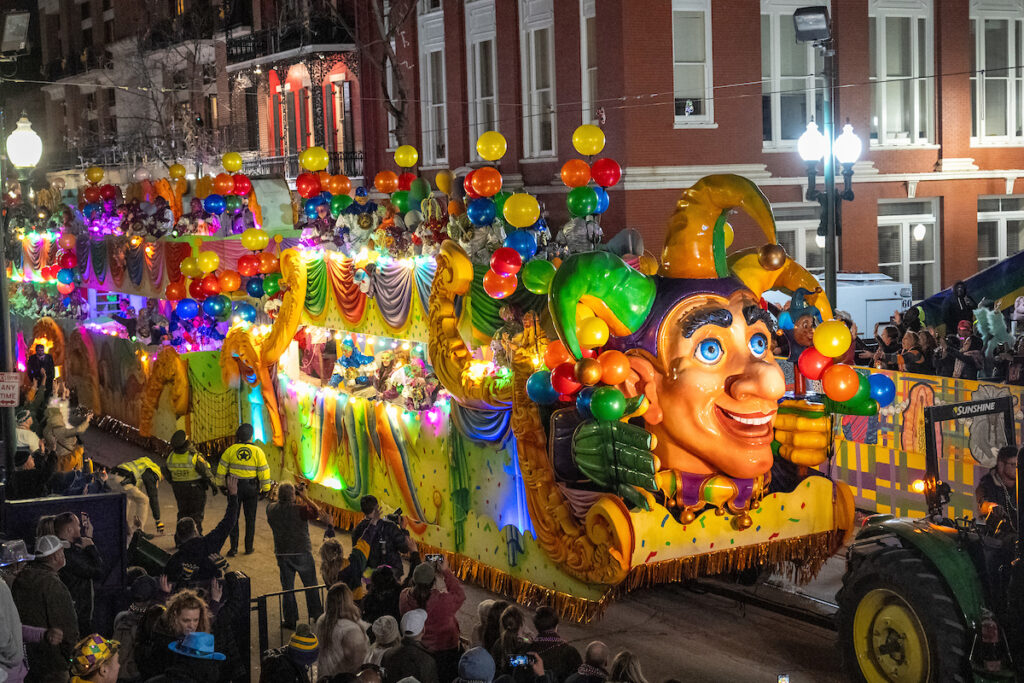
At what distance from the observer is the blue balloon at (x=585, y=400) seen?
10344mm

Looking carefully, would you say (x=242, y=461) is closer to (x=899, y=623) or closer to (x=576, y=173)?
(x=576, y=173)

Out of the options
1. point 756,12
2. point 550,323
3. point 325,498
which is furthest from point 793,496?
point 756,12

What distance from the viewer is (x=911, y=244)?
Result: 2533 centimetres

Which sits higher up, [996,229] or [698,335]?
[996,229]

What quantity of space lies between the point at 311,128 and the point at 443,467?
2337cm

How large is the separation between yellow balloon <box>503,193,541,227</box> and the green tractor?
4046mm

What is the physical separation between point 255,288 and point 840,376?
8797 mm

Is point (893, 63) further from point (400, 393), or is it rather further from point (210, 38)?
point (210, 38)

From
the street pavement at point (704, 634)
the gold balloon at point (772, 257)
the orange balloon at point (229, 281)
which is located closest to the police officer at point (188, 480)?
the street pavement at point (704, 634)

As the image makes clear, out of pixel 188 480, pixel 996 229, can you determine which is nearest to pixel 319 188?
pixel 188 480

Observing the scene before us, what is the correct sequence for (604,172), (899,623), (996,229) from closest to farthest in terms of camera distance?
(899,623)
(604,172)
(996,229)

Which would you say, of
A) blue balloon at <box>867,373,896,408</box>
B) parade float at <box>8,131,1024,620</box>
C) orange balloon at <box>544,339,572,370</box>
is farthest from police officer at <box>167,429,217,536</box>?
blue balloon at <box>867,373,896,408</box>

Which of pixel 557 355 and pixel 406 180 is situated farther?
pixel 406 180

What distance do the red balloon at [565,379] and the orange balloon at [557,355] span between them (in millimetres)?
197
